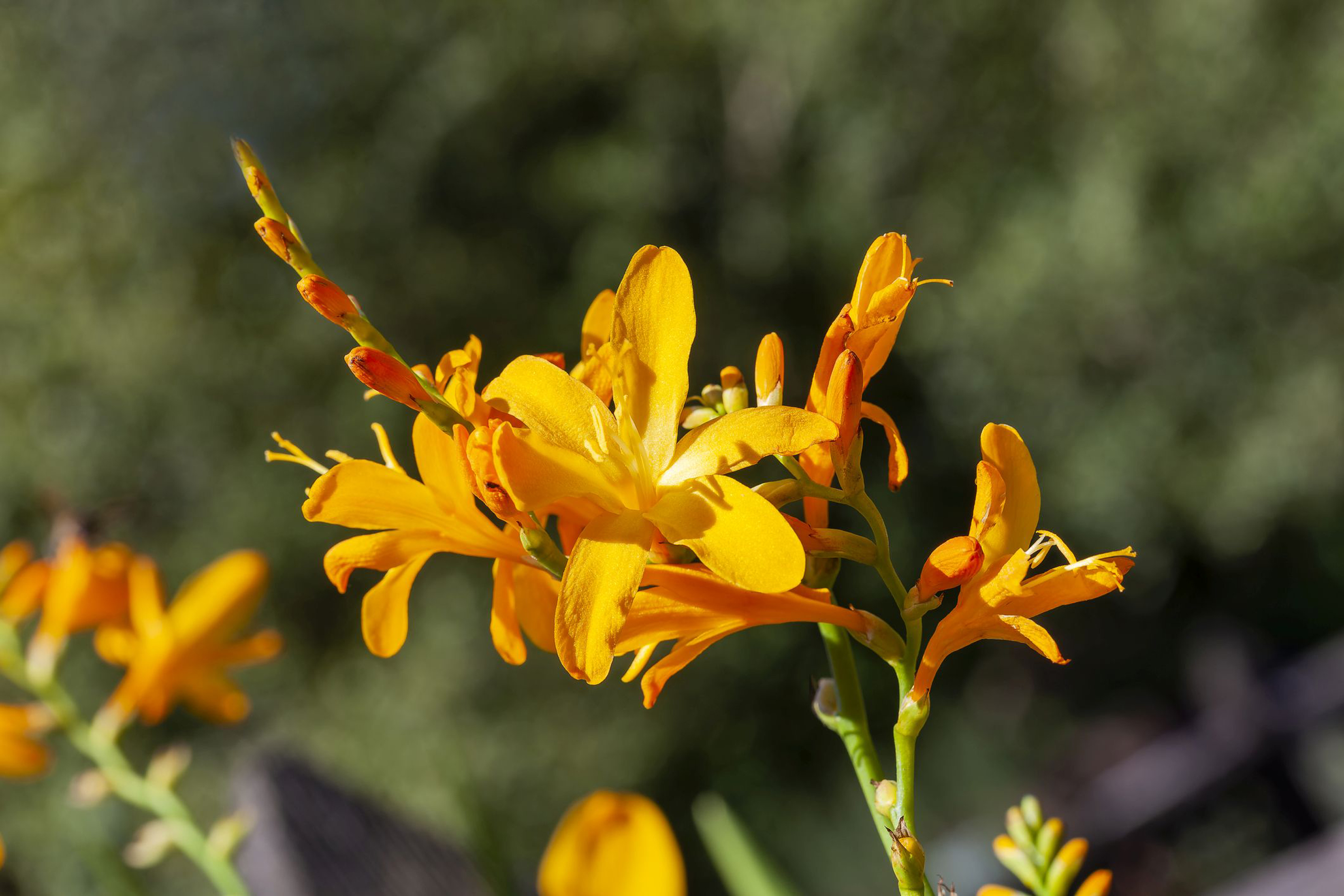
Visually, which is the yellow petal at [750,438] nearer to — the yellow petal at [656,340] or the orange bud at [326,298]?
the yellow petal at [656,340]

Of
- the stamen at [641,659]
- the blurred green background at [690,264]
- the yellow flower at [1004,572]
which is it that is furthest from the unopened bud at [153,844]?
the blurred green background at [690,264]

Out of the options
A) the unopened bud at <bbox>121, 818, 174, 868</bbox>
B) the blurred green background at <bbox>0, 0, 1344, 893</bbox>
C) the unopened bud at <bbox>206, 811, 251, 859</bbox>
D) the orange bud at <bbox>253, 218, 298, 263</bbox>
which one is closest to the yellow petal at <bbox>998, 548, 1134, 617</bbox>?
the orange bud at <bbox>253, 218, 298, 263</bbox>

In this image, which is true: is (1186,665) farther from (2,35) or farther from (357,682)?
(2,35)

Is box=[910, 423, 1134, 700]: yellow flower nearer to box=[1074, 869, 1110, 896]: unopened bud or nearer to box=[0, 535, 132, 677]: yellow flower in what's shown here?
box=[1074, 869, 1110, 896]: unopened bud

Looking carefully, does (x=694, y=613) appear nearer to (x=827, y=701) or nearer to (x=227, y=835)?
(x=827, y=701)

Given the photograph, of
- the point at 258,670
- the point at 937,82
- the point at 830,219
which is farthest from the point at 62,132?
the point at 937,82
